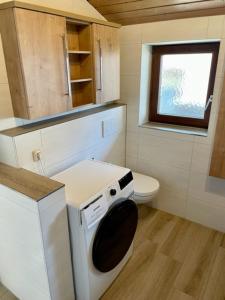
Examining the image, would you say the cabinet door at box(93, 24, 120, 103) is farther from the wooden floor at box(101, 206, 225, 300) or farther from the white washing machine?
the wooden floor at box(101, 206, 225, 300)

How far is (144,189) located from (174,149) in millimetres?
530

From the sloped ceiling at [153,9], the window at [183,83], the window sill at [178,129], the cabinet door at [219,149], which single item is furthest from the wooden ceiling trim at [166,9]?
the window sill at [178,129]

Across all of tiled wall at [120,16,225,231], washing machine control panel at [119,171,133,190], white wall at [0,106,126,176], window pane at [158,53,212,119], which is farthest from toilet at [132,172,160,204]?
window pane at [158,53,212,119]

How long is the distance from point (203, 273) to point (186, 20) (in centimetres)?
212

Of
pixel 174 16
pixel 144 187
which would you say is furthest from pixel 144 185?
pixel 174 16

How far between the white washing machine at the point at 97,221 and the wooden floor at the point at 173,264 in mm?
206

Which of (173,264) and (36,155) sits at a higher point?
(36,155)

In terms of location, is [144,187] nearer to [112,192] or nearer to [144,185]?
[144,185]

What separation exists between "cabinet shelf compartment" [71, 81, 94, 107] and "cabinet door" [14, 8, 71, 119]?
331 mm

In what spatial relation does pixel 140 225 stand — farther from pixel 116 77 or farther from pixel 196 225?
pixel 116 77

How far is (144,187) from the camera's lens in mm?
2166

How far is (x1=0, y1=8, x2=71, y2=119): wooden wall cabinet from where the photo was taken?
1251 mm

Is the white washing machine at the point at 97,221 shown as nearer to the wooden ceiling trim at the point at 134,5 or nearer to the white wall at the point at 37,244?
the white wall at the point at 37,244

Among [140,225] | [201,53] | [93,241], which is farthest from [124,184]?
[201,53]
